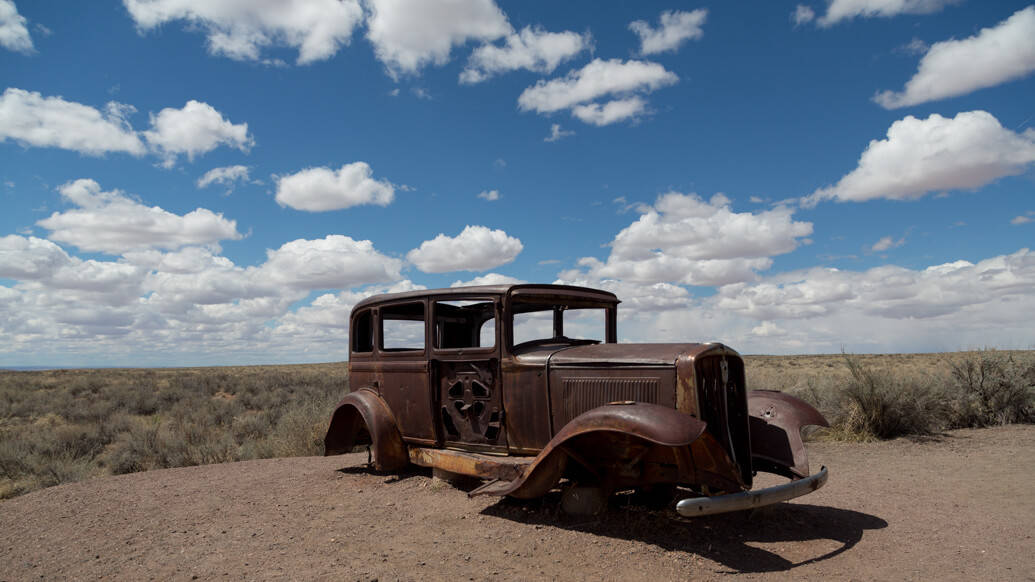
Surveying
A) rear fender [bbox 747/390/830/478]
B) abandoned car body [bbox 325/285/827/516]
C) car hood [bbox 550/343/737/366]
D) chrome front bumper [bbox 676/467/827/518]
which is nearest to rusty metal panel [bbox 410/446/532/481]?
abandoned car body [bbox 325/285/827/516]

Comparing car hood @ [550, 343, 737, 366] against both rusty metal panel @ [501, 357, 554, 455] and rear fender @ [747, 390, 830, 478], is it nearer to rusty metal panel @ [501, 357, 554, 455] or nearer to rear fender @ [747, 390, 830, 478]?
rusty metal panel @ [501, 357, 554, 455]

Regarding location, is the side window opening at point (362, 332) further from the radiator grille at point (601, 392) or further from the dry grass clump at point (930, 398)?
the dry grass clump at point (930, 398)

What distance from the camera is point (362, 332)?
7215mm

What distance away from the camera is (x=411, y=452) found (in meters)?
6.27

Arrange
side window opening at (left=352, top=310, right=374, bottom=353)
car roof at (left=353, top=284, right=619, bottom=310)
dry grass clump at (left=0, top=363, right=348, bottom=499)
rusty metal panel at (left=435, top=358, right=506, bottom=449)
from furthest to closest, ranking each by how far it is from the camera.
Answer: dry grass clump at (left=0, top=363, right=348, bottom=499) < side window opening at (left=352, top=310, right=374, bottom=353) < car roof at (left=353, top=284, right=619, bottom=310) < rusty metal panel at (left=435, top=358, right=506, bottom=449)

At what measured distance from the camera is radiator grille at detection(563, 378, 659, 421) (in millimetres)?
4582

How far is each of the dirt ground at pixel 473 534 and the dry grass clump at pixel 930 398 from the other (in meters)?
2.83

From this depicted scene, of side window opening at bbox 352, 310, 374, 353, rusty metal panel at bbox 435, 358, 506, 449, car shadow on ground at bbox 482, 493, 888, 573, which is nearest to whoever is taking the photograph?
car shadow on ground at bbox 482, 493, 888, 573

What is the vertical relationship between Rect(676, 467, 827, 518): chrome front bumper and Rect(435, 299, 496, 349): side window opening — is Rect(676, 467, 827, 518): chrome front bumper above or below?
below

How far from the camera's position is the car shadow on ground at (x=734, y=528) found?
4.32 metres

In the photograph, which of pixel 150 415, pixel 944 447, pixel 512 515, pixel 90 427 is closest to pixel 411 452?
pixel 512 515

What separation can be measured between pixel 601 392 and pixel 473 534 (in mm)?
1489

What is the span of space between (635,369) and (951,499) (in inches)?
157

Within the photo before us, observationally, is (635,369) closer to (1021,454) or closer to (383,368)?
(383,368)
